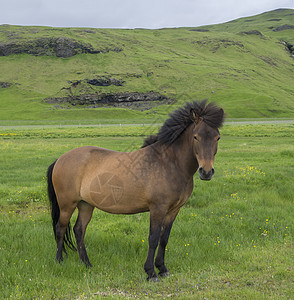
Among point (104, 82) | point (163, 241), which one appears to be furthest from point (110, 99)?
point (163, 241)

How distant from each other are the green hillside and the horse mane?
71403mm

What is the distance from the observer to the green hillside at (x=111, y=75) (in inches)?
3858

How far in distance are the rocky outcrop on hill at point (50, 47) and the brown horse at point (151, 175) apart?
584ft

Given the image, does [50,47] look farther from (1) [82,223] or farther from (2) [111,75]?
(1) [82,223]

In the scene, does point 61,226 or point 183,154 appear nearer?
point 183,154

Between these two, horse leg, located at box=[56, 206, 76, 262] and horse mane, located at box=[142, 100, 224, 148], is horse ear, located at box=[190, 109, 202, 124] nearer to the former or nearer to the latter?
horse mane, located at box=[142, 100, 224, 148]

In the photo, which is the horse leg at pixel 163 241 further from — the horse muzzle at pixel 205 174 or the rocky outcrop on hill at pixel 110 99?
the rocky outcrop on hill at pixel 110 99

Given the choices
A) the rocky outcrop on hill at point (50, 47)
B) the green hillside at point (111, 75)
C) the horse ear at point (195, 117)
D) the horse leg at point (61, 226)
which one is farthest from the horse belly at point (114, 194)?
the rocky outcrop on hill at point (50, 47)

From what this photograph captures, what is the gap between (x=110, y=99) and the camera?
406ft

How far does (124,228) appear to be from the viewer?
7.16 m

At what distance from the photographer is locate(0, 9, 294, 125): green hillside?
98.0m

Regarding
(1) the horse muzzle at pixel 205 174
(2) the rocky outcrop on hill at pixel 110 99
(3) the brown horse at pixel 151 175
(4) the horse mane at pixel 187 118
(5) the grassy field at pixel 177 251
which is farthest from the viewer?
(2) the rocky outcrop on hill at pixel 110 99

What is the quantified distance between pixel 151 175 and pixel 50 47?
188286mm

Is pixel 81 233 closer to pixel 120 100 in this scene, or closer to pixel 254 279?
pixel 254 279
